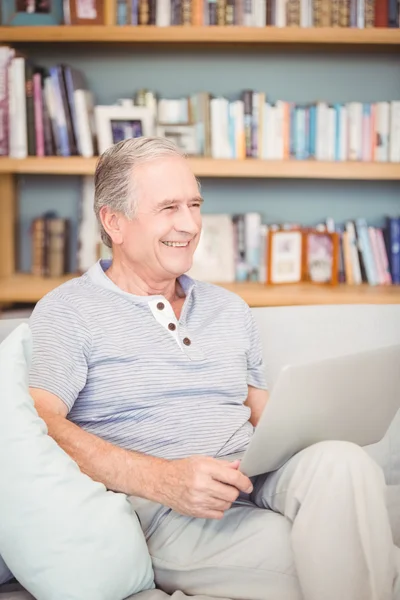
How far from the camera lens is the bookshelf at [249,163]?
2.49 metres

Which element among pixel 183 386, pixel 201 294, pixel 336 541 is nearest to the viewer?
pixel 336 541

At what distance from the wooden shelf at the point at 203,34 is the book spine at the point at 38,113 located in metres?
0.14

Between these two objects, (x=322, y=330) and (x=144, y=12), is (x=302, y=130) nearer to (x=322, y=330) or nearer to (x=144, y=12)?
(x=144, y=12)

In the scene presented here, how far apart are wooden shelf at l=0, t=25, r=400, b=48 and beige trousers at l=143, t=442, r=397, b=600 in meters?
1.71

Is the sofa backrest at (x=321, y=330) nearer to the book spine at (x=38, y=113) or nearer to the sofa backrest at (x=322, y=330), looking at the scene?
the sofa backrest at (x=322, y=330)

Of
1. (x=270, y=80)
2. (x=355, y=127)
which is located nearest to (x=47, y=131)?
(x=270, y=80)

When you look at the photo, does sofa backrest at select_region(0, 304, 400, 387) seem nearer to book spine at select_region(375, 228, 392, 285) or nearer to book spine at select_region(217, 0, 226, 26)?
book spine at select_region(375, 228, 392, 285)

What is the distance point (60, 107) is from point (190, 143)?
45cm

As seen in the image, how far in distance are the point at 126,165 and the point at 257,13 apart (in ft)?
4.39

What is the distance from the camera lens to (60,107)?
8.41 ft

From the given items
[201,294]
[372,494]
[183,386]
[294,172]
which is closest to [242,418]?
[183,386]

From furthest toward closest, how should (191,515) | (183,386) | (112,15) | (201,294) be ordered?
(112,15)
(201,294)
(183,386)
(191,515)

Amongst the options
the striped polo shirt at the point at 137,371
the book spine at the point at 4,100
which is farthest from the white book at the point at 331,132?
the striped polo shirt at the point at 137,371

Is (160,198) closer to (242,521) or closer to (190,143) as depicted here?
(242,521)
